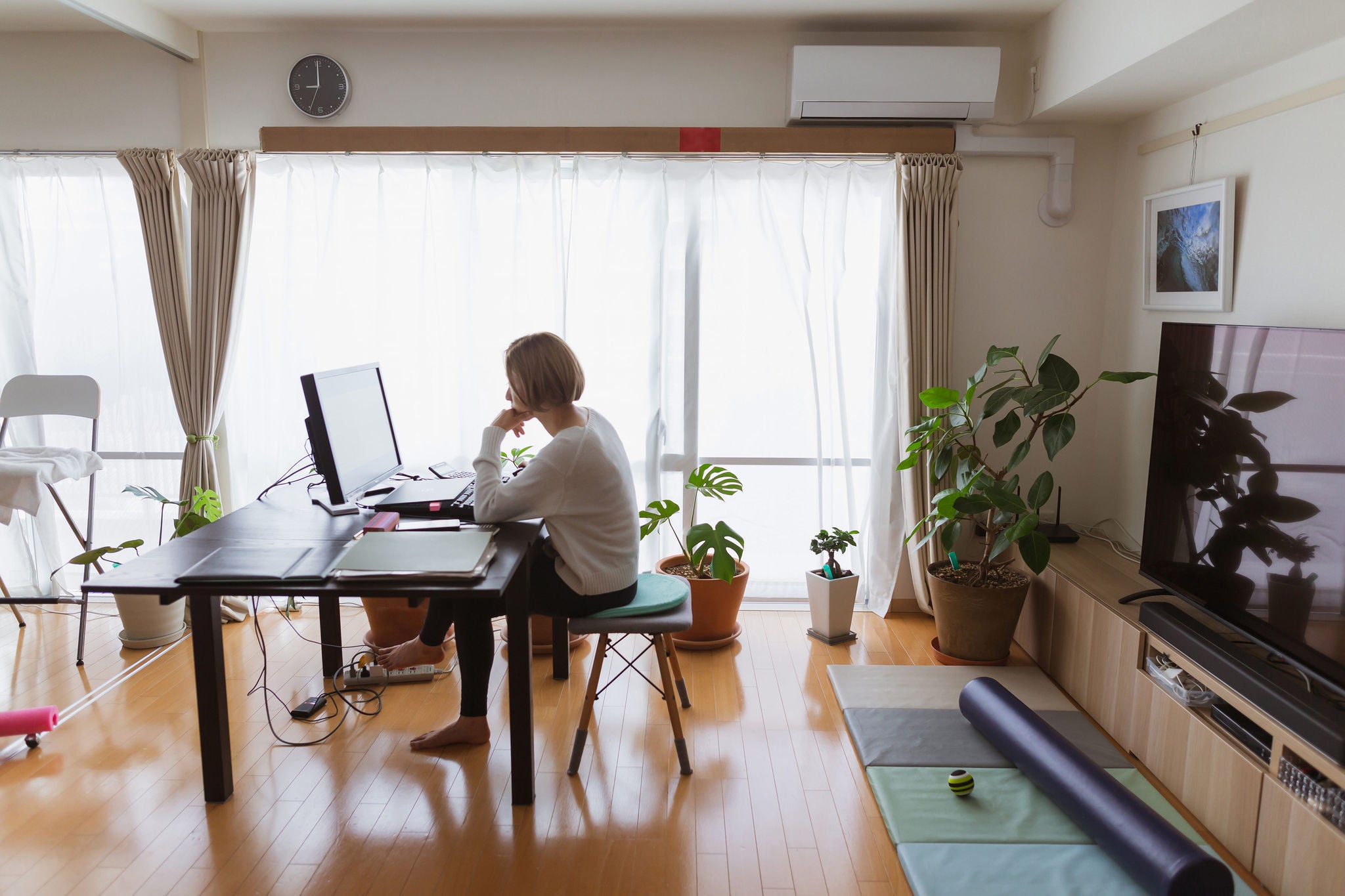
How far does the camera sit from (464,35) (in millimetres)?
3508

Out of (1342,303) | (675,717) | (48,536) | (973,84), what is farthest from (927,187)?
(48,536)

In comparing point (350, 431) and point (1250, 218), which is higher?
point (1250, 218)

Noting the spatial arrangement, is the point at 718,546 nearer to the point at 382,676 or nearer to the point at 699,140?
the point at 382,676

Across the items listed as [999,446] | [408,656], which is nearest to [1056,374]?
[999,446]

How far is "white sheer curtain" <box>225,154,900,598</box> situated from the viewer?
11.7ft

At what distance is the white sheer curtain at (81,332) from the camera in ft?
11.9

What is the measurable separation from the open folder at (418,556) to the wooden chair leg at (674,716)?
1.86 feet

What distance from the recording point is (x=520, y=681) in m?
Result: 2.28

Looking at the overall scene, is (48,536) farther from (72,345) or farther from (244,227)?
(244,227)

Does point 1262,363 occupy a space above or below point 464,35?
below

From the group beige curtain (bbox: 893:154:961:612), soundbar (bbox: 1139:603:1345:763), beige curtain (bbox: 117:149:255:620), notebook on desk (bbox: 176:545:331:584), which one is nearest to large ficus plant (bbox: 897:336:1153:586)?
beige curtain (bbox: 893:154:961:612)

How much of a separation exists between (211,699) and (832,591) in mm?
2095

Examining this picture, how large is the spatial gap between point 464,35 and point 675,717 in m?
2.71

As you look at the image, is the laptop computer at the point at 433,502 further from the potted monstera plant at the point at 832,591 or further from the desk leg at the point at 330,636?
the potted monstera plant at the point at 832,591
